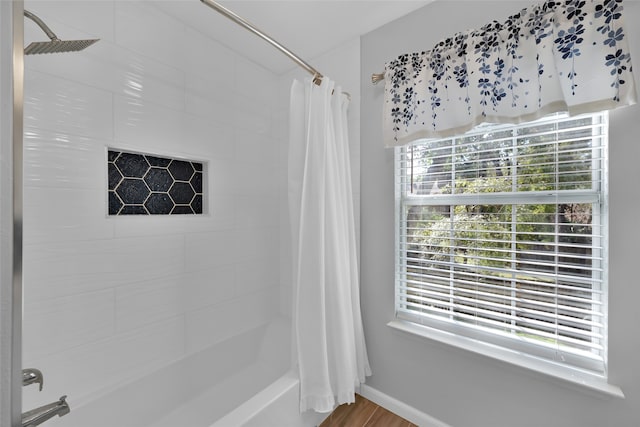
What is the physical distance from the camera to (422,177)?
1.66 metres

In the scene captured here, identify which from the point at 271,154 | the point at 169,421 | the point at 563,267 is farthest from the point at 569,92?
the point at 169,421

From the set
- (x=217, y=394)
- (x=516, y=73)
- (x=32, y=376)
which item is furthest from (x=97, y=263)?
(x=516, y=73)

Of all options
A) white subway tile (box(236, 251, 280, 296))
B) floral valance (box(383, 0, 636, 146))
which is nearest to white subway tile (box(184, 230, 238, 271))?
white subway tile (box(236, 251, 280, 296))

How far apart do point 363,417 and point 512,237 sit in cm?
133

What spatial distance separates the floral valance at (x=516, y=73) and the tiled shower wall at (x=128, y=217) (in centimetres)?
121

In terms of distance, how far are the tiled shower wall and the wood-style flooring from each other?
0.89m

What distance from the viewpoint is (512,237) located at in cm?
136

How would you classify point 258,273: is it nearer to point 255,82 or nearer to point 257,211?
point 257,211

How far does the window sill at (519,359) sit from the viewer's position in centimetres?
112

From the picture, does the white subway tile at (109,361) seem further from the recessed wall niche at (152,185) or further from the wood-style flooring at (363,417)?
the wood-style flooring at (363,417)

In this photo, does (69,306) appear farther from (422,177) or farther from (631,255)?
(631,255)

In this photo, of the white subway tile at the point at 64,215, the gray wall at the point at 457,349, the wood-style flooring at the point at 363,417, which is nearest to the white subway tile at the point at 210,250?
the white subway tile at the point at 64,215

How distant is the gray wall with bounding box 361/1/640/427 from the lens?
1.08 meters

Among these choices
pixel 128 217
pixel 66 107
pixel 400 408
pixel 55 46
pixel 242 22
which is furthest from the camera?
pixel 400 408
